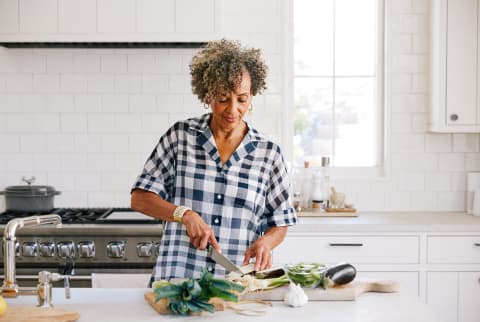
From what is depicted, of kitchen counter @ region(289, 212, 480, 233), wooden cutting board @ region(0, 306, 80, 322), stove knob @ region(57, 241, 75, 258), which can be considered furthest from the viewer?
kitchen counter @ region(289, 212, 480, 233)

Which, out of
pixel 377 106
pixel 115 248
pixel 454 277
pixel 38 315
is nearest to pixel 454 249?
pixel 454 277

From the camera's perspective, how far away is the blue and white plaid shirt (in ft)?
10.0

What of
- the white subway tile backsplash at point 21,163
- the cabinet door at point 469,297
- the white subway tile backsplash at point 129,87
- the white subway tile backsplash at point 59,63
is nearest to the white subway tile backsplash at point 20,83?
the white subway tile backsplash at point 59,63

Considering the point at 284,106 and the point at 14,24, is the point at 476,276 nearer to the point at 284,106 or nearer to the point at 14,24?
the point at 284,106

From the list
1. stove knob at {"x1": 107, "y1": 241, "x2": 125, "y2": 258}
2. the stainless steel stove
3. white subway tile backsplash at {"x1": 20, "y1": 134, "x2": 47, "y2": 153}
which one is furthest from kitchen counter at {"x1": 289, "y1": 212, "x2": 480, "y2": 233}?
white subway tile backsplash at {"x1": 20, "y1": 134, "x2": 47, "y2": 153}

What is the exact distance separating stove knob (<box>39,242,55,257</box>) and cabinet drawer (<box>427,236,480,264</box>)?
84.1 inches

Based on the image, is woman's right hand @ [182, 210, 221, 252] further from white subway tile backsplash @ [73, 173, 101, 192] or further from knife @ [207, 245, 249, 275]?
white subway tile backsplash @ [73, 173, 101, 192]

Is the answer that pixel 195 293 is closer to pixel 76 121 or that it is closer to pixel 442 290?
pixel 442 290

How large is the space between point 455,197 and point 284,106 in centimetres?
129

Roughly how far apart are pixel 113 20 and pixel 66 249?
4.48 feet

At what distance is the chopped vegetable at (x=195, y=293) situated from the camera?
247cm

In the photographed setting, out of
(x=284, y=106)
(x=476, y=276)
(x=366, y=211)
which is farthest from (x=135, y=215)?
(x=476, y=276)

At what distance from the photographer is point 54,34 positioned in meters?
4.61

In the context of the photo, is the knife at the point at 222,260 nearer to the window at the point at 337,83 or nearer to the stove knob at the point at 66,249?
the stove knob at the point at 66,249
